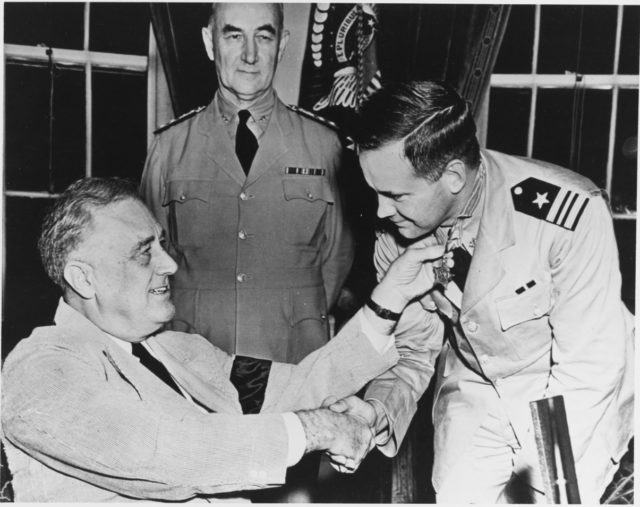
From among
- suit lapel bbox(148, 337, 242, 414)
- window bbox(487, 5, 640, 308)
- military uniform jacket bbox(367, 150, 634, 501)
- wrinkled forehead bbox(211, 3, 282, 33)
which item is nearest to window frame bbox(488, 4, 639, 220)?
window bbox(487, 5, 640, 308)

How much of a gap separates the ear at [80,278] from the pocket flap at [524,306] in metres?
1.17

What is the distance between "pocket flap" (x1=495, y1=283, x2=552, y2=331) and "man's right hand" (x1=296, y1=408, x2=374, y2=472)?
0.53 m

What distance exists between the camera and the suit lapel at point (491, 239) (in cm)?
185

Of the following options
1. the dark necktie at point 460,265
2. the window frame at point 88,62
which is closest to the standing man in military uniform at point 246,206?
the window frame at point 88,62

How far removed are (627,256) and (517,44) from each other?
99 centimetres

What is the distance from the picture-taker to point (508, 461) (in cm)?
200

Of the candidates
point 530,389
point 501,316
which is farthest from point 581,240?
point 530,389

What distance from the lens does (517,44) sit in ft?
8.64

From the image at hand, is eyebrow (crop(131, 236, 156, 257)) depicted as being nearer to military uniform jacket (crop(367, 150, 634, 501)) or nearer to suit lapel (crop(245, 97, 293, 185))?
suit lapel (crop(245, 97, 293, 185))

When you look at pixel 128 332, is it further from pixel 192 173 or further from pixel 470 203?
pixel 470 203

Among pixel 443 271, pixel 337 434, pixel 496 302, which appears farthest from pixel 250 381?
pixel 496 302

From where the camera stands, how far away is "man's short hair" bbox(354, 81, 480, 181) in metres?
1.73

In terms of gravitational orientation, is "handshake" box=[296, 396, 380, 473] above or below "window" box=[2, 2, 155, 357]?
below

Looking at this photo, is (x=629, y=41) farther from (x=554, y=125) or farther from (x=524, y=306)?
(x=524, y=306)
